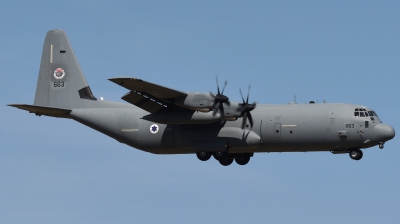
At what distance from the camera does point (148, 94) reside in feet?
117

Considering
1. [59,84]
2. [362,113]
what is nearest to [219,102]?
[362,113]

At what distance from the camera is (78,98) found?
4138cm

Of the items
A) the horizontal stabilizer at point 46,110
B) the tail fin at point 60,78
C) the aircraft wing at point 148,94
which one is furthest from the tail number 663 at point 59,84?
the aircraft wing at point 148,94

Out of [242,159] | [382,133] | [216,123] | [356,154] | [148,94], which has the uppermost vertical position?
A: [148,94]

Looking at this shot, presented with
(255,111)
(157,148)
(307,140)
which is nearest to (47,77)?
(157,148)

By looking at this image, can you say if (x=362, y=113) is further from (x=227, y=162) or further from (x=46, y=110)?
(x=46, y=110)

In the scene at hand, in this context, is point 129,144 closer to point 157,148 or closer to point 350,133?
point 157,148

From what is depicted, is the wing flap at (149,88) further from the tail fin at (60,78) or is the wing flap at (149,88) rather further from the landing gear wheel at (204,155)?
the tail fin at (60,78)

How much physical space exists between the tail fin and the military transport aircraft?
12cm

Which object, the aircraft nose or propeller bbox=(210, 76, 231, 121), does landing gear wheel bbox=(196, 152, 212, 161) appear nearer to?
propeller bbox=(210, 76, 231, 121)

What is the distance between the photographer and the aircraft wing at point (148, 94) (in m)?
34.0

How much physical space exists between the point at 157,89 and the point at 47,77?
9675 mm

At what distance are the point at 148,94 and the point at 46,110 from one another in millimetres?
6753

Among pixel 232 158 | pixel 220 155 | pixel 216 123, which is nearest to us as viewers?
pixel 220 155
